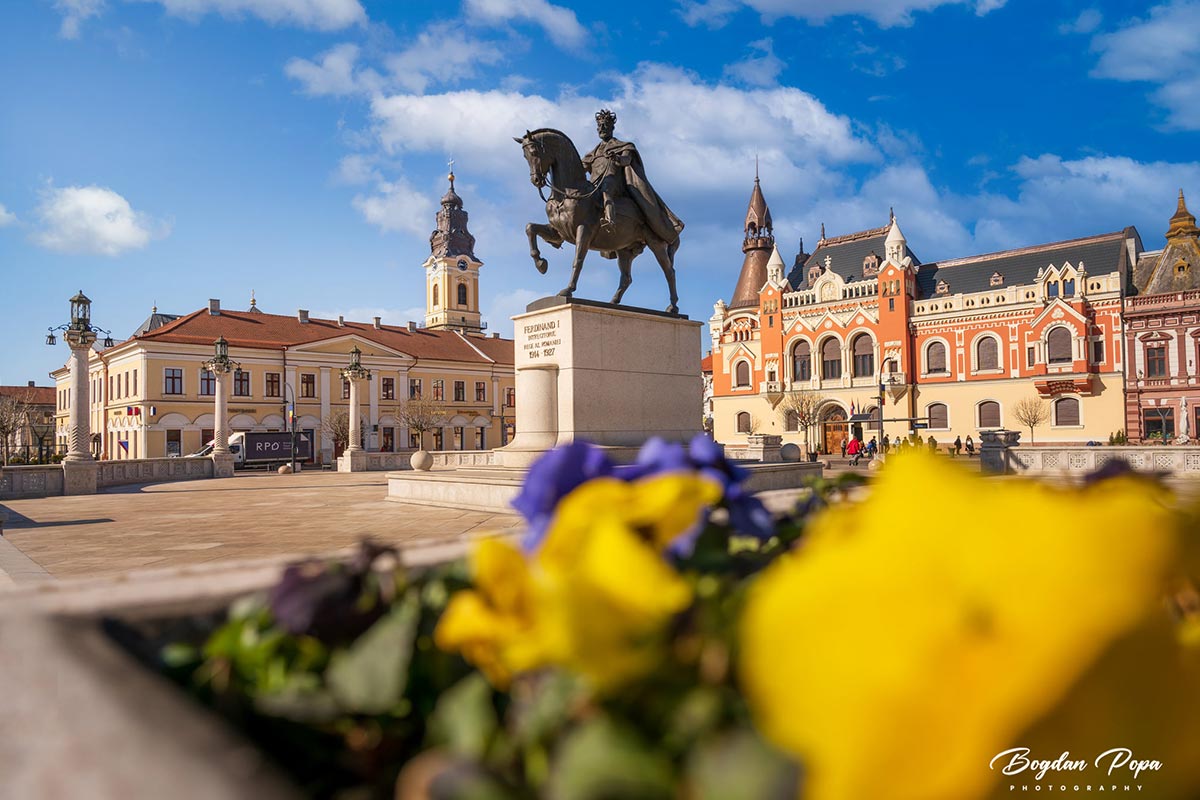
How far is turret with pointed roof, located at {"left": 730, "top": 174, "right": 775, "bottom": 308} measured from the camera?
68.0m

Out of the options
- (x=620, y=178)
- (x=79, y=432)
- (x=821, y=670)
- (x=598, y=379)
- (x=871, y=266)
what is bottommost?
(x=821, y=670)

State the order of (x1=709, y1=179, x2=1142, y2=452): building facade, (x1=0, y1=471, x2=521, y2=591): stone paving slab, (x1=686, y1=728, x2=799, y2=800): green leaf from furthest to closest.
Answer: (x1=709, y1=179, x2=1142, y2=452): building facade, (x1=0, y1=471, x2=521, y2=591): stone paving slab, (x1=686, y1=728, x2=799, y2=800): green leaf

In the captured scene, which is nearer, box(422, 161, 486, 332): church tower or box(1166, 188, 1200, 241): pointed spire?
box(1166, 188, 1200, 241): pointed spire

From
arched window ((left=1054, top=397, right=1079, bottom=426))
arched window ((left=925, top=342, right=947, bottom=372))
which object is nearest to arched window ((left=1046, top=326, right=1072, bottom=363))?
arched window ((left=1054, top=397, right=1079, bottom=426))

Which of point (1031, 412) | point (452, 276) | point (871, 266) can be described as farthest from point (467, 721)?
point (452, 276)

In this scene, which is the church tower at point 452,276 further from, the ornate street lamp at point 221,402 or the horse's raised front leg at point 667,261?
the horse's raised front leg at point 667,261

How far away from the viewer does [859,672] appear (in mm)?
632

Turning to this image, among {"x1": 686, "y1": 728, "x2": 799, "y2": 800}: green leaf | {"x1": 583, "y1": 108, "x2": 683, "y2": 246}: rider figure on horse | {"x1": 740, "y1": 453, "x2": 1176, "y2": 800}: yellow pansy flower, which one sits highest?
{"x1": 583, "y1": 108, "x2": 683, "y2": 246}: rider figure on horse

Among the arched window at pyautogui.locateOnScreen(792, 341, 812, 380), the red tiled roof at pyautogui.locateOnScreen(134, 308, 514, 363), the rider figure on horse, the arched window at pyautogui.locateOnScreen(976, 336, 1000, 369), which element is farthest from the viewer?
the arched window at pyautogui.locateOnScreen(792, 341, 812, 380)

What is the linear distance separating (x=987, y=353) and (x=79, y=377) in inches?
1992

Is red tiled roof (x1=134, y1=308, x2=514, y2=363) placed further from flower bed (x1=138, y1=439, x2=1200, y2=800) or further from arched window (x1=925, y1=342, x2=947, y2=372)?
flower bed (x1=138, y1=439, x2=1200, y2=800)

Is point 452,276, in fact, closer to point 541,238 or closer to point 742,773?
point 541,238

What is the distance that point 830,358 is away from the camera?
56312 mm

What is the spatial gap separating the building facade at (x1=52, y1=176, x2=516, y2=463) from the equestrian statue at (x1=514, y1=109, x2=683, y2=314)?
34471 millimetres
